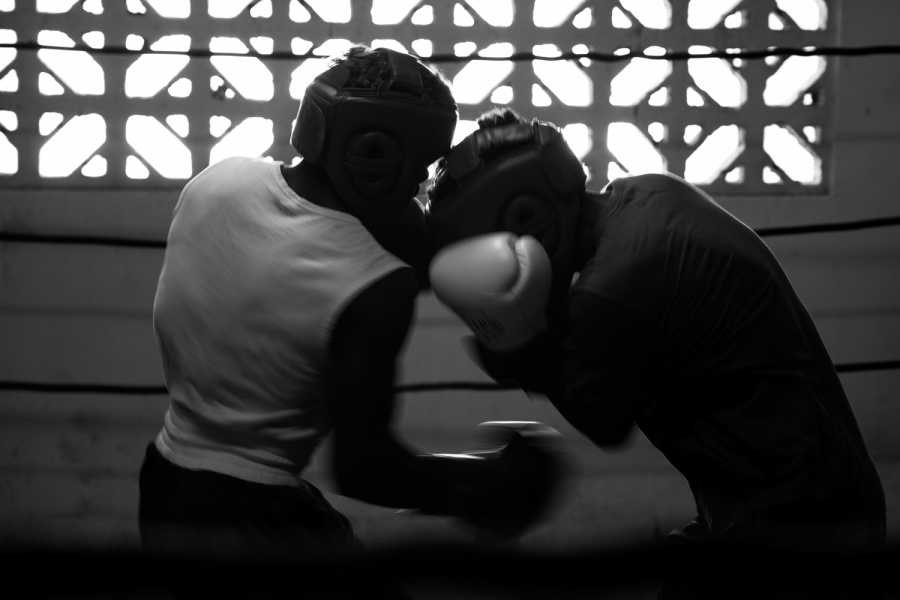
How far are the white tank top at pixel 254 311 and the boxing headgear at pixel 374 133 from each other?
46mm

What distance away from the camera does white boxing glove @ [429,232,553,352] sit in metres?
1.05

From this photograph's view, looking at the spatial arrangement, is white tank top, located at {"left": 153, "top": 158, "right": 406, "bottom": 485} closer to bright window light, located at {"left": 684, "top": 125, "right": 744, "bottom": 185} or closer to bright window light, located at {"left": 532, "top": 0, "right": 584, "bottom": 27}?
bright window light, located at {"left": 532, "top": 0, "right": 584, "bottom": 27}

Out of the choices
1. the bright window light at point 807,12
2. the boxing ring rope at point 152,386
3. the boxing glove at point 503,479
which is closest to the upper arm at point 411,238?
the boxing glove at point 503,479

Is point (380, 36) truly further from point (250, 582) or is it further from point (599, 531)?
point (250, 582)

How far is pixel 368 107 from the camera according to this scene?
0.95 m

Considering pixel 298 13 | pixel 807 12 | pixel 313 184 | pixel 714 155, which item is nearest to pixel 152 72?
pixel 298 13

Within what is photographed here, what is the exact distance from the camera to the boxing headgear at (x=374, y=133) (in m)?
0.95

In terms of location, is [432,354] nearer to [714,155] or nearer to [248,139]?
[248,139]

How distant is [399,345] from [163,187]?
1383mm

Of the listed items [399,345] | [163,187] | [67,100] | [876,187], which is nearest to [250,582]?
[399,345]

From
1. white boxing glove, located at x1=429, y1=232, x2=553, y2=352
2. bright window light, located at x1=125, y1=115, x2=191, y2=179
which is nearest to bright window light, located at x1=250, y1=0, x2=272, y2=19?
bright window light, located at x1=125, y1=115, x2=191, y2=179

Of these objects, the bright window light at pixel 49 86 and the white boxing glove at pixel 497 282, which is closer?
the white boxing glove at pixel 497 282

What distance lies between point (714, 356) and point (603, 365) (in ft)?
0.51

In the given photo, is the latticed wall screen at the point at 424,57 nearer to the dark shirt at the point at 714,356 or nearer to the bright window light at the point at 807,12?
the bright window light at the point at 807,12
